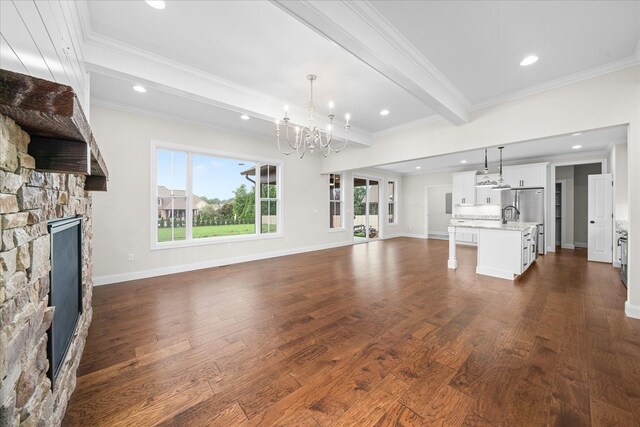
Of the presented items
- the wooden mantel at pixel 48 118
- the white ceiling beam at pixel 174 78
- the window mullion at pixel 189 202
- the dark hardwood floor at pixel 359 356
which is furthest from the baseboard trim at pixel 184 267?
the wooden mantel at pixel 48 118

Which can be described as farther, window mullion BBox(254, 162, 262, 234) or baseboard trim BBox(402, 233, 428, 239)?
baseboard trim BBox(402, 233, 428, 239)

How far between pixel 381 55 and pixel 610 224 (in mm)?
6844

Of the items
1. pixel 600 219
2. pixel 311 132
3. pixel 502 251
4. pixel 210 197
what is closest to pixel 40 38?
pixel 311 132

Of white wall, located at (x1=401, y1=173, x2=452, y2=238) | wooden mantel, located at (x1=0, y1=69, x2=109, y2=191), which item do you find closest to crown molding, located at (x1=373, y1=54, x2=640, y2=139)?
wooden mantel, located at (x1=0, y1=69, x2=109, y2=191)

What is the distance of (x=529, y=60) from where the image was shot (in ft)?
9.24

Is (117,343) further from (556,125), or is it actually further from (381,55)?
(556,125)

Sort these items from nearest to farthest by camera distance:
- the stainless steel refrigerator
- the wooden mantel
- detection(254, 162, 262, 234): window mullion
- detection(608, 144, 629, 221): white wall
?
the wooden mantel, detection(608, 144, 629, 221): white wall, detection(254, 162, 262, 234): window mullion, the stainless steel refrigerator

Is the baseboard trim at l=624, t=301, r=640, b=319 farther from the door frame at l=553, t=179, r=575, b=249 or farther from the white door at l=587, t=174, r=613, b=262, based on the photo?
the door frame at l=553, t=179, r=575, b=249

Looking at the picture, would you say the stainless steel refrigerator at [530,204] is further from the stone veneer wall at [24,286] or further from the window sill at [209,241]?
the stone veneer wall at [24,286]

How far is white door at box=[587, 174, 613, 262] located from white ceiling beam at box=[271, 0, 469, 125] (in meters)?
5.18

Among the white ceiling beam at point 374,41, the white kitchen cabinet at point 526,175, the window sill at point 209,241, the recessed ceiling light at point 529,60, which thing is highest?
the recessed ceiling light at point 529,60

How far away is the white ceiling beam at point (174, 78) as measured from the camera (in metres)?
2.59

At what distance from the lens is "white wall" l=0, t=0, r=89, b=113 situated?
86 centimetres

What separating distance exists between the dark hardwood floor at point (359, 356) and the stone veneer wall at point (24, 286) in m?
0.57
